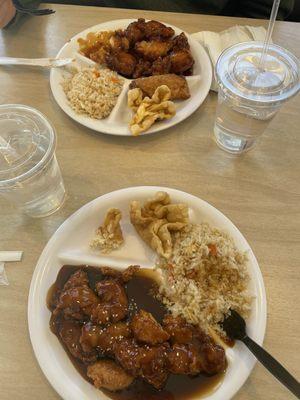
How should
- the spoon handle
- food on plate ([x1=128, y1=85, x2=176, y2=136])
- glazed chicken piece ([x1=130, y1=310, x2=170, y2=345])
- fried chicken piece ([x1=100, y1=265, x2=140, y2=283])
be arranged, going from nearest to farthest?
1. the spoon handle
2. glazed chicken piece ([x1=130, y1=310, x2=170, y2=345])
3. fried chicken piece ([x1=100, y1=265, x2=140, y2=283])
4. food on plate ([x1=128, y1=85, x2=176, y2=136])

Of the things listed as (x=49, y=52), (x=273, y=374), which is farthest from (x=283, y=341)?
(x=49, y=52)

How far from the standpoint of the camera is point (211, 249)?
1.06m

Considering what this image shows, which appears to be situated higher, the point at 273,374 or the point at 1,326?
the point at 273,374

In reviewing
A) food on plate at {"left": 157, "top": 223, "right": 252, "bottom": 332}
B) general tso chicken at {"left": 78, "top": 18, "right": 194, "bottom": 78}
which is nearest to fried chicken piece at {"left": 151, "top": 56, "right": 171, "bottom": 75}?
general tso chicken at {"left": 78, "top": 18, "right": 194, "bottom": 78}

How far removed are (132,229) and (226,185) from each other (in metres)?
0.38

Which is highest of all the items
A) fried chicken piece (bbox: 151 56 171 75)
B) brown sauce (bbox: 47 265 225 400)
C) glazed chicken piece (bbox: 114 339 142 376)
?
fried chicken piece (bbox: 151 56 171 75)

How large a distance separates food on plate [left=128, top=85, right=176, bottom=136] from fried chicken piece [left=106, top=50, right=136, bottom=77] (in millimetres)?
167

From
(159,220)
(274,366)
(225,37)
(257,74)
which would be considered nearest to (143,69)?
(225,37)

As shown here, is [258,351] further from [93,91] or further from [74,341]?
[93,91]

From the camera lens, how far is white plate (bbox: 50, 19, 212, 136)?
1374mm

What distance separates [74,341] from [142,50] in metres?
1.19

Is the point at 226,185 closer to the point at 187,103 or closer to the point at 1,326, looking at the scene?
the point at 187,103

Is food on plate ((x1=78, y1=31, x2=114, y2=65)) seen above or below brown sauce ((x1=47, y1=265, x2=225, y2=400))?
above

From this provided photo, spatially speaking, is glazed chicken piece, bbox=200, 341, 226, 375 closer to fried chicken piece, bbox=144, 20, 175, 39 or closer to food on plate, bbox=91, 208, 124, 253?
food on plate, bbox=91, 208, 124, 253
